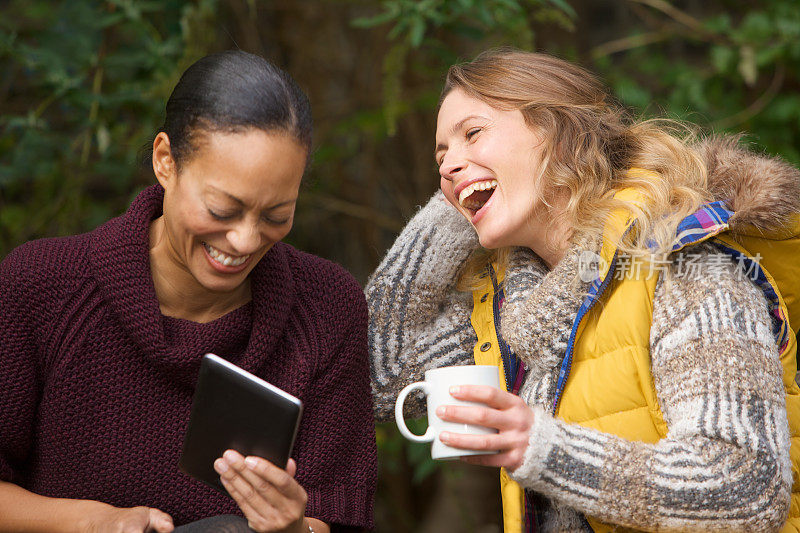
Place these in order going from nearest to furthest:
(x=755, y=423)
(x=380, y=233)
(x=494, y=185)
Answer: (x=755, y=423) < (x=494, y=185) < (x=380, y=233)

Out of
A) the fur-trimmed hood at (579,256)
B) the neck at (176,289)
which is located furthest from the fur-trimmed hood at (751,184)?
the neck at (176,289)

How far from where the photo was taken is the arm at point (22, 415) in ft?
5.04

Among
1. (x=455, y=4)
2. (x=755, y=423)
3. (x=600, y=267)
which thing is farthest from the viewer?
(x=455, y=4)

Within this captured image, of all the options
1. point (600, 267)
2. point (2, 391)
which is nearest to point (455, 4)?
point (600, 267)

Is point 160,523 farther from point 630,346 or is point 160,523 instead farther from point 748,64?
point 748,64

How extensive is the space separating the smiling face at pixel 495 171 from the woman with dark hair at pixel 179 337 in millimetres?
404

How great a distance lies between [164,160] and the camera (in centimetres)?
156

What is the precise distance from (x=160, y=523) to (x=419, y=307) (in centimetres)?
83

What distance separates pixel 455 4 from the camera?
7.77 feet

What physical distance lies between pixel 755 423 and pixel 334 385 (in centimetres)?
79

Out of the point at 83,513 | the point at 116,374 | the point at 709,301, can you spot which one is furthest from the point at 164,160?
the point at 709,301

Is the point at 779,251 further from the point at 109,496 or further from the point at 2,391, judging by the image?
the point at 2,391

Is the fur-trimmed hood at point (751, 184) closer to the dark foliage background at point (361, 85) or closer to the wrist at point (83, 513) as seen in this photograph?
the dark foliage background at point (361, 85)

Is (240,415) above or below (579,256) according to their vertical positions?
below
